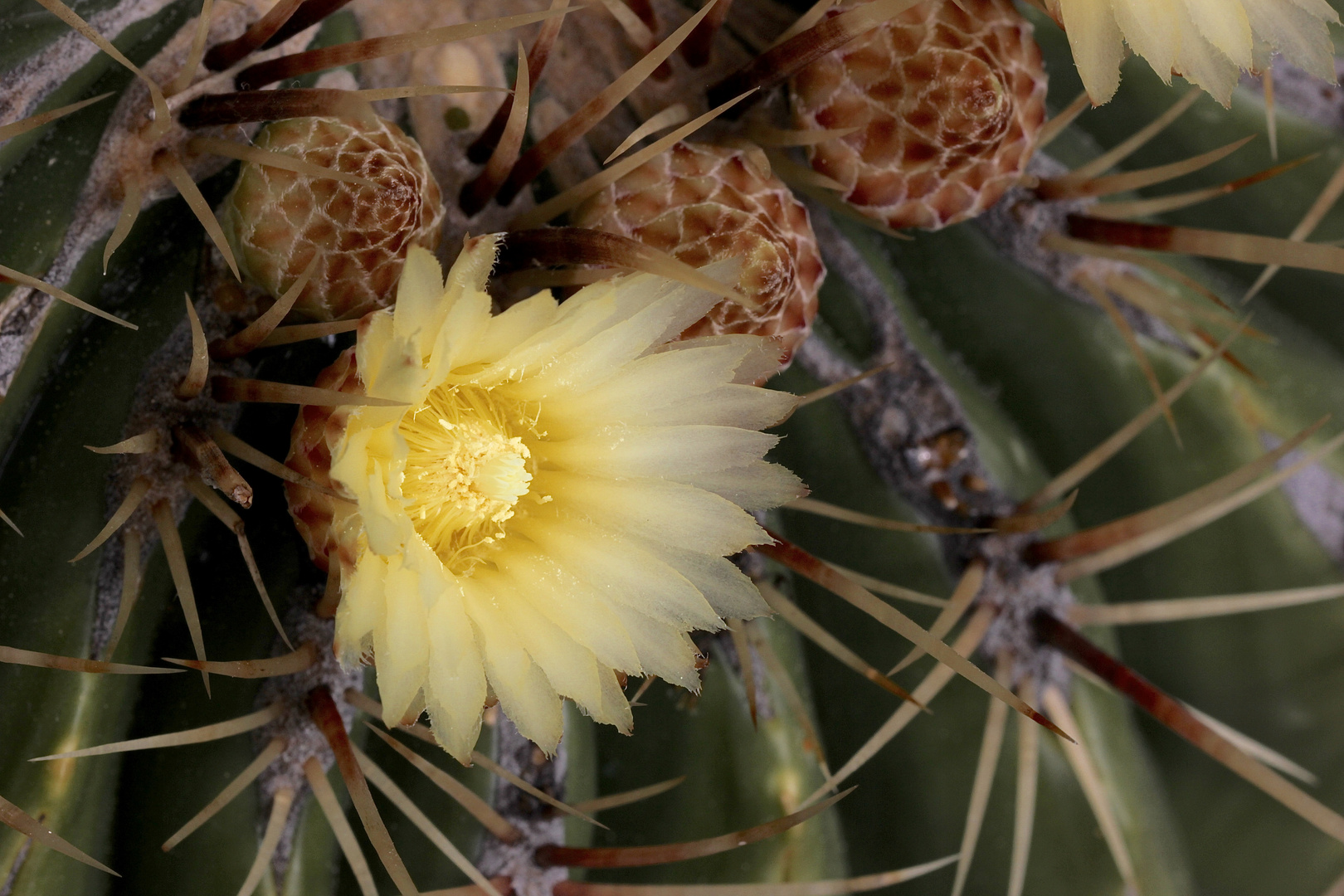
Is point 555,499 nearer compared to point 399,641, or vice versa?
point 399,641

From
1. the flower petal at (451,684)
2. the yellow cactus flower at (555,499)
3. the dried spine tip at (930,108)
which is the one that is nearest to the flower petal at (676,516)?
the yellow cactus flower at (555,499)

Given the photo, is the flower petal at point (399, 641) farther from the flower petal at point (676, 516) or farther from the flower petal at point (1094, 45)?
the flower petal at point (1094, 45)

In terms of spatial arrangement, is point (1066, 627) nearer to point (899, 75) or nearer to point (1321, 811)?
point (1321, 811)

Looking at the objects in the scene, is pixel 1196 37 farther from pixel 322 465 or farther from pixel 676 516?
pixel 322 465

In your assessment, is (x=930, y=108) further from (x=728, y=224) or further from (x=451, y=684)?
(x=451, y=684)

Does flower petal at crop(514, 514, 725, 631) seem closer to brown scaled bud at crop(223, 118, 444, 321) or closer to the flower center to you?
the flower center

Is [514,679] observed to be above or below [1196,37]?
below

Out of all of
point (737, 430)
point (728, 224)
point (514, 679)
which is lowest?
point (514, 679)

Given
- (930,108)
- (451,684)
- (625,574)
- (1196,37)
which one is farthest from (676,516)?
(1196,37)

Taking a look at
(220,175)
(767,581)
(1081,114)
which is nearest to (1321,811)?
(767,581)
